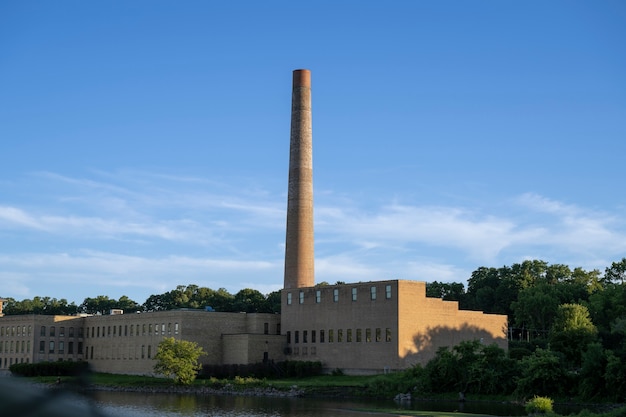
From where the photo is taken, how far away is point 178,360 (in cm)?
7656

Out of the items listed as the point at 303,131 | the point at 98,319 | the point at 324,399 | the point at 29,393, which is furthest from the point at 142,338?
the point at 29,393

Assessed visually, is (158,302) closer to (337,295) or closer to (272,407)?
(337,295)

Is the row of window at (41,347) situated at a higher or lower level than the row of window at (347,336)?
lower

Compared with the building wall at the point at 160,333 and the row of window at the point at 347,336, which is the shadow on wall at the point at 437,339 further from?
the building wall at the point at 160,333

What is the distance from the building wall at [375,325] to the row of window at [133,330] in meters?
12.8

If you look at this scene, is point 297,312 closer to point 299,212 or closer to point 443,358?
point 299,212

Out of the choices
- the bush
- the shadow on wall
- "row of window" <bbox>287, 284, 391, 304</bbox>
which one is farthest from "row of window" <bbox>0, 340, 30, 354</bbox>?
the bush

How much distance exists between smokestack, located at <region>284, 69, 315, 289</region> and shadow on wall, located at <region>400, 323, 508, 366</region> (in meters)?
15.8

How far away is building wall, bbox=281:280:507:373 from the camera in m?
78.4

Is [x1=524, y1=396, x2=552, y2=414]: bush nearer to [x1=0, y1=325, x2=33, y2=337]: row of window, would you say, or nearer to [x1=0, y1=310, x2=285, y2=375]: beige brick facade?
[x1=0, y1=310, x2=285, y2=375]: beige brick facade

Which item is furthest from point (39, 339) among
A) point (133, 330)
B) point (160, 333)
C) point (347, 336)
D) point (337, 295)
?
point (347, 336)

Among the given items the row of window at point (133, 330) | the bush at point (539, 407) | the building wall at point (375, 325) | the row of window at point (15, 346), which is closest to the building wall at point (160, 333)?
the row of window at point (133, 330)

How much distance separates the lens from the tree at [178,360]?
76.2 m

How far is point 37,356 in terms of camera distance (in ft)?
331
